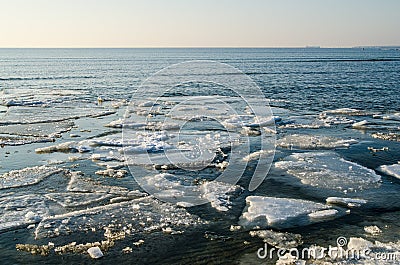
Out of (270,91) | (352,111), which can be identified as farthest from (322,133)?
(270,91)

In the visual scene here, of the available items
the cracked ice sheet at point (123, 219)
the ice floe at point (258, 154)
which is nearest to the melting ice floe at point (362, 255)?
the cracked ice sheet at point (123, 219)

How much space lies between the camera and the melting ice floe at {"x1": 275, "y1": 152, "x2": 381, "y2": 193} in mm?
12172

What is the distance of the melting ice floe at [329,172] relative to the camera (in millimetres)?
12172

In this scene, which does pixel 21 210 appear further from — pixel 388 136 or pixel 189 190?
pixel 388 136

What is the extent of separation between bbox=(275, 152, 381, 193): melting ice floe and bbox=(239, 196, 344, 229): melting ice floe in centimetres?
182

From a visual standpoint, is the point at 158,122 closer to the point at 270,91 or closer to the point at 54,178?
the point at 54,178

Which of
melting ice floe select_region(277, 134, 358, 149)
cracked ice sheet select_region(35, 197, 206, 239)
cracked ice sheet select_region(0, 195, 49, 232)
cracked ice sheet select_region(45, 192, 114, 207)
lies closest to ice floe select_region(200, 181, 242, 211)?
cracked ice sheet select_region(35, 197, 206, 239)

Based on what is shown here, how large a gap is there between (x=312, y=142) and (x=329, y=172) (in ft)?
15.4

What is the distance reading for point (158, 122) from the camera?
23766mm

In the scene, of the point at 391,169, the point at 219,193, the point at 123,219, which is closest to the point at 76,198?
the point at 123,219

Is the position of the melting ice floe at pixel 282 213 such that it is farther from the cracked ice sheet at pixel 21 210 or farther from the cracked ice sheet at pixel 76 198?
the cracked ice sheet at pixel 21 210

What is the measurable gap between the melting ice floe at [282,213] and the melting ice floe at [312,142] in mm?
6726

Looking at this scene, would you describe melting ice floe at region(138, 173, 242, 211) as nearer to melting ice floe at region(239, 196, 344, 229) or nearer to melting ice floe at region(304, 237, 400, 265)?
melting ice floe at region(239, 196, 344, 229)

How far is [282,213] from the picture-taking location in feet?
32.7
